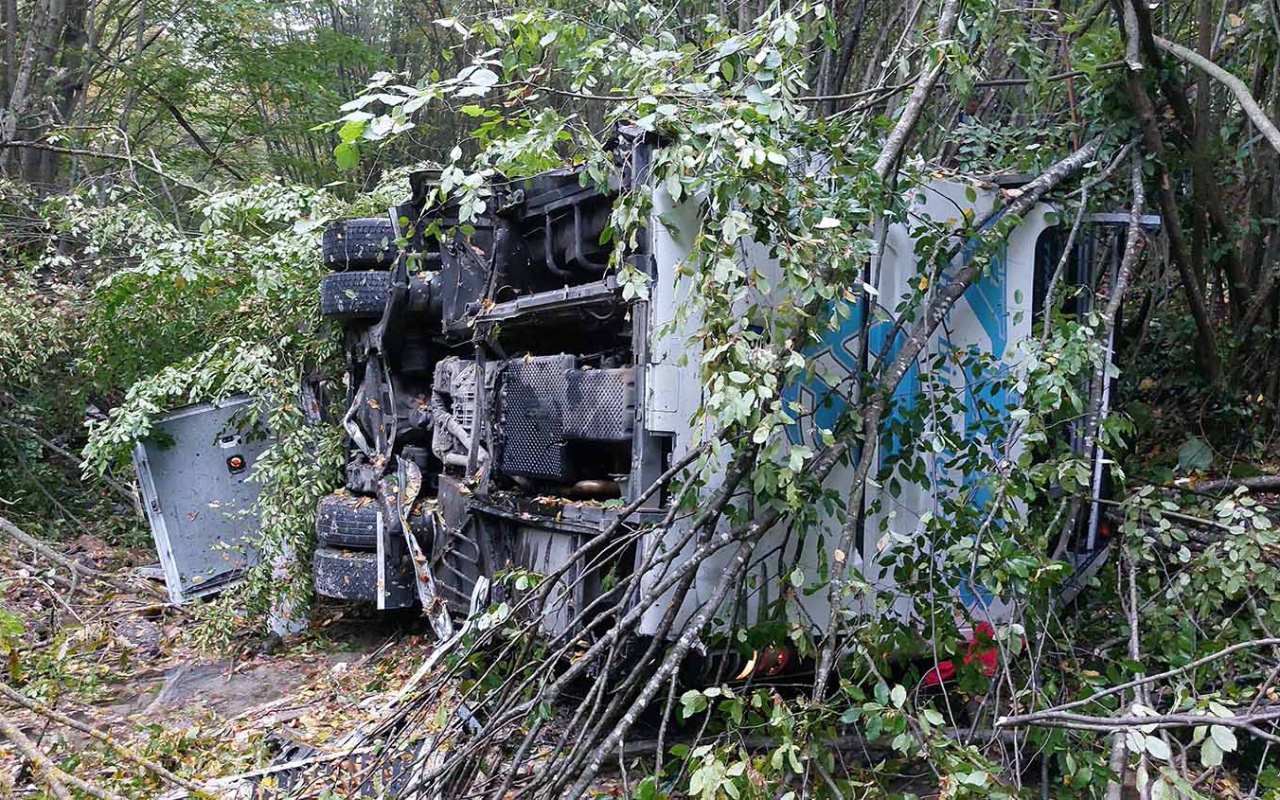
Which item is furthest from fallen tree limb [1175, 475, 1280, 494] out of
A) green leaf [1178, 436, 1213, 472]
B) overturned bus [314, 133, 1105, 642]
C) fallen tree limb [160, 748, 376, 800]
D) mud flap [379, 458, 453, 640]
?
fallen tree limb [160, 748, 376, 800]

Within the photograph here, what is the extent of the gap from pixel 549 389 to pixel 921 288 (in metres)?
1.48

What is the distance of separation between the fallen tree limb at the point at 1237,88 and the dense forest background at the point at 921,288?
0.02m

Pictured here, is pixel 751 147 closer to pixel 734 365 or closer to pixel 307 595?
pixel 734 365

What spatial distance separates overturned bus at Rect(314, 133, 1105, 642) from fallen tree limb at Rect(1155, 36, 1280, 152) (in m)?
0.78

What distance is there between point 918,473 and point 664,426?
2.80 feet

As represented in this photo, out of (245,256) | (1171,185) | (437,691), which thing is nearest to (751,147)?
(437,691)

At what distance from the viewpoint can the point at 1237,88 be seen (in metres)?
3.85

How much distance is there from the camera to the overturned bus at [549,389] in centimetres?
322

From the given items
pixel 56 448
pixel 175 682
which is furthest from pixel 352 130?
pixel 56 448

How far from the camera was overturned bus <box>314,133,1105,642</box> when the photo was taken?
10.6 ft

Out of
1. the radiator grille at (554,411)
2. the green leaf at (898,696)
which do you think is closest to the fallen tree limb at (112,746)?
the radiator grille at (554,411)

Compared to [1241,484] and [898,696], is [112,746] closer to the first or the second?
[898,696]

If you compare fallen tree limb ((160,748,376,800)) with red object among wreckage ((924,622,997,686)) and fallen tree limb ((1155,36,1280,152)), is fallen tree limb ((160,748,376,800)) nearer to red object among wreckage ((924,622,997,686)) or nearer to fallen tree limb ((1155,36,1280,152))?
red object among wreckage ((924,622,997,686))

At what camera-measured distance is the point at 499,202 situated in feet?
14.6
